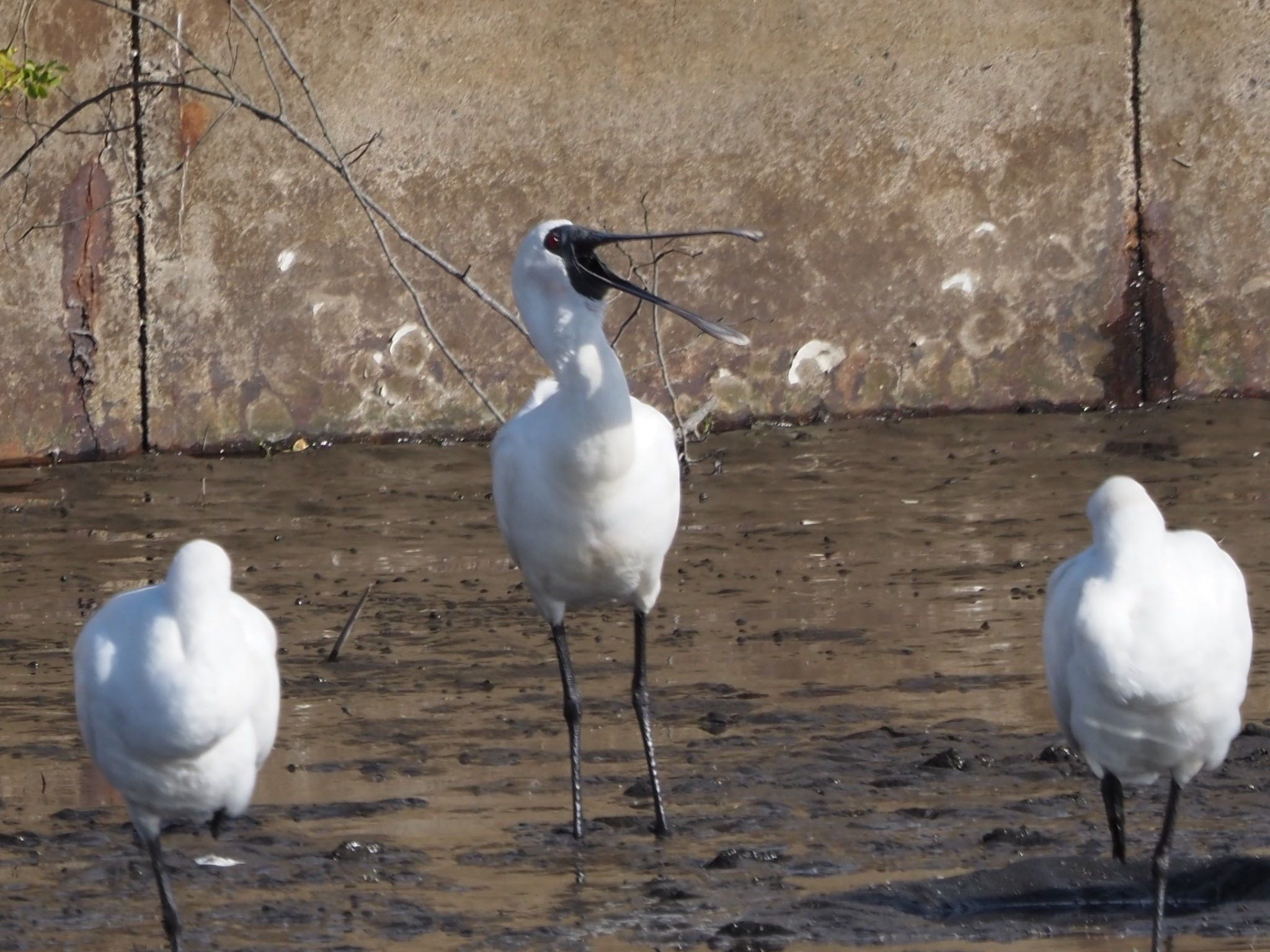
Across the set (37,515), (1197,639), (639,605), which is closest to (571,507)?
(639,605)

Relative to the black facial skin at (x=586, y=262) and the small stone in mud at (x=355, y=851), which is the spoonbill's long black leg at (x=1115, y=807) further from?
the small stone in mud at (x=355, y=851)

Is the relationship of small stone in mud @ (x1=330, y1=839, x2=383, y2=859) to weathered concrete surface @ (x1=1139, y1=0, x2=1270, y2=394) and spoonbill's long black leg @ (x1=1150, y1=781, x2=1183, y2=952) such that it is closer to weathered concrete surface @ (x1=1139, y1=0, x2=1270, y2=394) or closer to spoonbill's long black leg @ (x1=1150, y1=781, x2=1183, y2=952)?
spoonbill's long black leg @ (x1=1150, y1=781, x2=1183, y2=952)

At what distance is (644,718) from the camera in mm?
5117

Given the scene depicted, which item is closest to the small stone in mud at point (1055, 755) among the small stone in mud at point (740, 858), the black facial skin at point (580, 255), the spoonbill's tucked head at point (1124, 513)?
the small stone in mud at point (740, 858)

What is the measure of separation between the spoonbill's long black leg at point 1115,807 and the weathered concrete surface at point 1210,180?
518 cm

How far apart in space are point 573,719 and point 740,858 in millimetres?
746

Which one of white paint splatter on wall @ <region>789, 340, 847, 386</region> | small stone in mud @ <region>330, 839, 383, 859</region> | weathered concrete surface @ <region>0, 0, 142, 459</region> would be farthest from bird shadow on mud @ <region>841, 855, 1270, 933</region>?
weathered concrete surface @ <region>0, 0, 142, 459</region>

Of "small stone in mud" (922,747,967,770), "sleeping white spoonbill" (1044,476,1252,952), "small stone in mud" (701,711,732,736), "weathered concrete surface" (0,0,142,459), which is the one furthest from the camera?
"weathered concrete surface" (0,0,142,459)

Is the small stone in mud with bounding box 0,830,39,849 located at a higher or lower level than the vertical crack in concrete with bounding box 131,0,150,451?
lower

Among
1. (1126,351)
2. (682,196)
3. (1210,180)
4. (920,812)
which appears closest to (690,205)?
(682,196)

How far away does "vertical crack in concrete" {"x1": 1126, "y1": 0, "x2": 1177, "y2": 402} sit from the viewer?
904 cm

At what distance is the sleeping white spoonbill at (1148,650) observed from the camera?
151 inches

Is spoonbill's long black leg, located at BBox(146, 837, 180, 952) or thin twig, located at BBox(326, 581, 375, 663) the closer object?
spoonbill's long black leg, located at BBox(146, 837, 180, 952)

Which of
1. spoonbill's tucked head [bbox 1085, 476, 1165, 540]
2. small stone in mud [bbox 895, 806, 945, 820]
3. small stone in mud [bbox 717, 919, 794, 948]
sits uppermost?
spoonbill's tucked head [bbox 1085, 476, 1165, 540]
